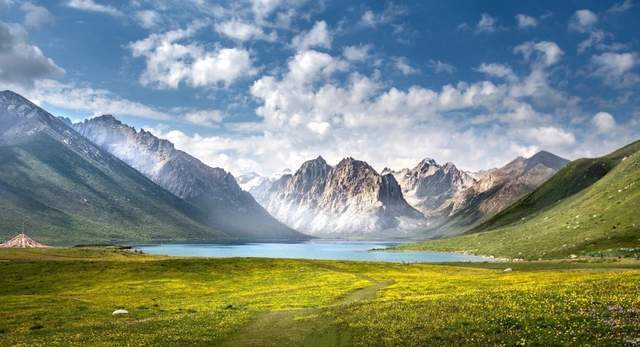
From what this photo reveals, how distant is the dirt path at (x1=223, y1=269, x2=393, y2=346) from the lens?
32.8 m

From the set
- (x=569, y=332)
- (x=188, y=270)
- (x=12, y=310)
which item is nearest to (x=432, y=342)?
(x=569, y=332)

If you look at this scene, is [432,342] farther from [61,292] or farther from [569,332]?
[61,292]

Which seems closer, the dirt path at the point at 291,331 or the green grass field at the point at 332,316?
the green grass field at the point at 332,316

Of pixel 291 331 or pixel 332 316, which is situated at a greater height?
pixel 291 331

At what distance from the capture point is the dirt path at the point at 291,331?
32.8 metres

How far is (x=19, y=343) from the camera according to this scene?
3447 cm

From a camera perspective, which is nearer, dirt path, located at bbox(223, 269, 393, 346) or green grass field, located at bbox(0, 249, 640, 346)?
green grass field, located at bbox(0, 249, 640, 346)

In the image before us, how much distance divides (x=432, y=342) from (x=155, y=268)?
297 ft

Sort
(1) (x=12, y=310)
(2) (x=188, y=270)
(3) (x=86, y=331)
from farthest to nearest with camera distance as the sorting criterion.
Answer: (2) (x=188, y=270), (1) (x=12, y=310), (3) (x=86, y=331)

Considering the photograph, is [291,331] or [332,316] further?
[332,316]

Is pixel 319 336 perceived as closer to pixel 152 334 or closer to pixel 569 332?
pixel 152 334

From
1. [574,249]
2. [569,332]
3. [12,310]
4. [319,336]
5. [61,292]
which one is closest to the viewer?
[569,332]

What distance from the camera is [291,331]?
1439 inches

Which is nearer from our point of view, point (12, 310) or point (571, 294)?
point (571, 294)
